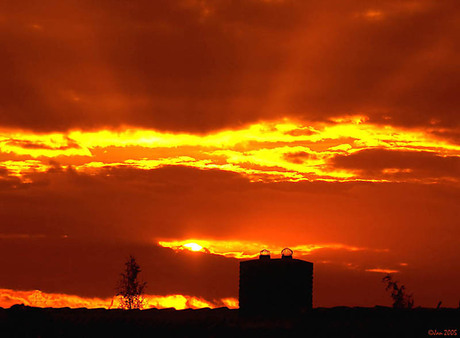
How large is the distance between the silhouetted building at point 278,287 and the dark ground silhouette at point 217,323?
2.14ft

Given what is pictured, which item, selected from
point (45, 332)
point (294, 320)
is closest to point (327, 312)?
point (294, 320)

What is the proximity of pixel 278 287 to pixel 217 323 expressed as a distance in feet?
14.1

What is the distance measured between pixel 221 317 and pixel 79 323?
6214mm

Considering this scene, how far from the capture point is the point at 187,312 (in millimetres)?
33625

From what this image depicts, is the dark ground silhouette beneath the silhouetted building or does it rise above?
beneath

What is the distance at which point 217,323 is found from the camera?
30.5 meters

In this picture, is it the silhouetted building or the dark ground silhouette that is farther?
the silhouetted building

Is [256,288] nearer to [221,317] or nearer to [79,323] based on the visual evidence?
[221,317]

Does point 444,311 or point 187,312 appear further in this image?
point 187,312

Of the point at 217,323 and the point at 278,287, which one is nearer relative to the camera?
the point at 217,323

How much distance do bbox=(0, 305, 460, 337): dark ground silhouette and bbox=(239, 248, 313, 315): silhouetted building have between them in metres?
0.65

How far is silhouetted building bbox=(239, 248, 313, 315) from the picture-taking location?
33.7 meters

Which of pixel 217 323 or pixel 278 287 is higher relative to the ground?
pixel 278 287

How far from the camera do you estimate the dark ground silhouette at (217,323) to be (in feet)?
90.8
